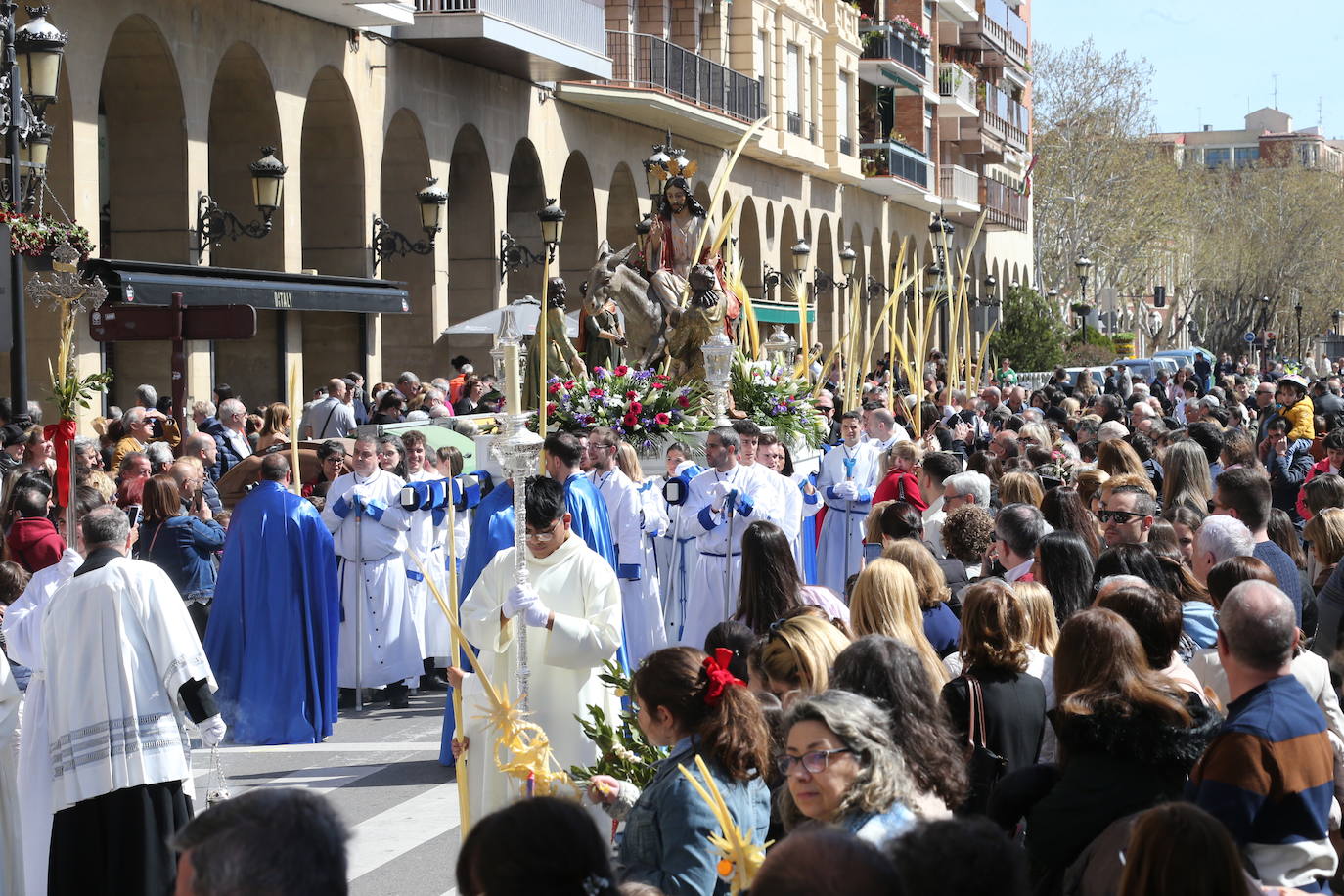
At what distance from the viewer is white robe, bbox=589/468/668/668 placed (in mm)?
11781

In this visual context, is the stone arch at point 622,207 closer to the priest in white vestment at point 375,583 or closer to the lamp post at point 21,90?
the lamp post at point 21,90

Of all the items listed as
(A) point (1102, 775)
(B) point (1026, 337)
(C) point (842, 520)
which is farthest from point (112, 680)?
(B) point (1026, 337)

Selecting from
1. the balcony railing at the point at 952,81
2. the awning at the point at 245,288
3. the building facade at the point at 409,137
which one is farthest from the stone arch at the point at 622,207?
the balcony railing at the point at 952,81

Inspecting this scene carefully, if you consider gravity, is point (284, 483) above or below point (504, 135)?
below

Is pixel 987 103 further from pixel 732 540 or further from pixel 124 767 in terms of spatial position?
pixel 124 767

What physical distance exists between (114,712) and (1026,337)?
1575 inches

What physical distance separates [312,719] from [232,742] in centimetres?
51

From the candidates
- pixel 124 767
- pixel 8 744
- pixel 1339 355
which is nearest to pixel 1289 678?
pixel 124 767

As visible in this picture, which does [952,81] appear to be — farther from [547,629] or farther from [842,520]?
[547,629]

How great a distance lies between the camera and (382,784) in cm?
954

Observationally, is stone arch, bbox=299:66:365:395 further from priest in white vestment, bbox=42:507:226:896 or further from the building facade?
priest in white vestment, bbox=42:507:226:896

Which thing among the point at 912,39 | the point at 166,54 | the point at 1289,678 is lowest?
the point at 1289,678

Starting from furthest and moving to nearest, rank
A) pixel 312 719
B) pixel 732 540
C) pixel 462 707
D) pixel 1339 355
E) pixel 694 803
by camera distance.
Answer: pixel 1339 355 → pixel 732 540 → pixel 312 719 → pixel 462 707 → pixel 694 803

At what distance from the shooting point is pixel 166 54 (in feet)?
65.5
